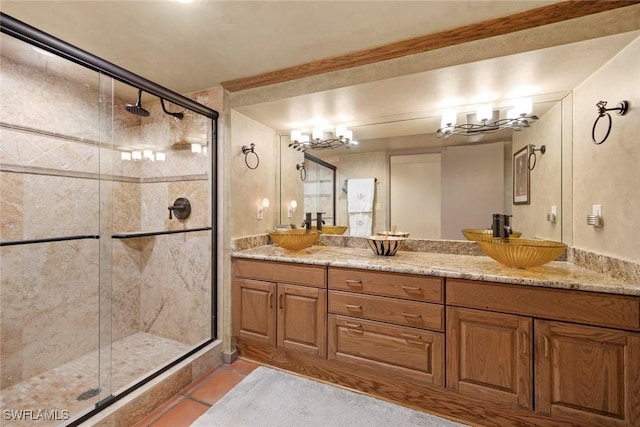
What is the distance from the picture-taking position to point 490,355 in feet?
4.78

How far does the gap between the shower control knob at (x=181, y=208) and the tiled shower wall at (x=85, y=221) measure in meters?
0.06

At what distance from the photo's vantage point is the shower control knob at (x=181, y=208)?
240 cm

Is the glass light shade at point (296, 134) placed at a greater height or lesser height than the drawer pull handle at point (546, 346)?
greater

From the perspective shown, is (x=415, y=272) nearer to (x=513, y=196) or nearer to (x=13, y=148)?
(x=513, y=196)

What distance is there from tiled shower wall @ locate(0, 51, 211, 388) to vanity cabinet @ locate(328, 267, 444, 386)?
1202 millimetres

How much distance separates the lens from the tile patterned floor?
1.58 meters

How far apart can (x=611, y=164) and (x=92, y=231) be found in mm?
3454

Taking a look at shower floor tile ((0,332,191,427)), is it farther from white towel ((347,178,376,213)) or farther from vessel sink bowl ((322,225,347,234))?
white towel ((347,178,376,213))

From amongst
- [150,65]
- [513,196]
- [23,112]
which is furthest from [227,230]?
[513,196]

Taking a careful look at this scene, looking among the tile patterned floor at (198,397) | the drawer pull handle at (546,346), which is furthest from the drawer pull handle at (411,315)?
the tile patterned floor at (198,397)

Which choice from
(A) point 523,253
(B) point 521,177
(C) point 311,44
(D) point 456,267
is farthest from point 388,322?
(C) point 311,44

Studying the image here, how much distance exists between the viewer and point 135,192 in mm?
2637

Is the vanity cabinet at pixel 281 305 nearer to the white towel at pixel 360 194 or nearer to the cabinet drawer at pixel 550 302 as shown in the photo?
the white towel at pixel 360 194

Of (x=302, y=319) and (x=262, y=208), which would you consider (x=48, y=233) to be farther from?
(x=302, y=319)
